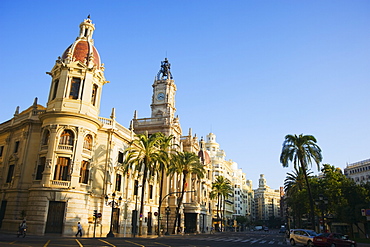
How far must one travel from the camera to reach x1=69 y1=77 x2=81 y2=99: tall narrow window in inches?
1508

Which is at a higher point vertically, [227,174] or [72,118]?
[227,174]

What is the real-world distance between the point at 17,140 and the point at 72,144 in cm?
955

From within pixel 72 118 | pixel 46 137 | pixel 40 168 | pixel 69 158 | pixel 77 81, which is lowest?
pixel 40 168

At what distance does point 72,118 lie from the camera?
1423 inches

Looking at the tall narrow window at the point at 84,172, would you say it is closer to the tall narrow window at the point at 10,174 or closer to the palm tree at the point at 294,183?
the tall narrow window at the point at 10,174

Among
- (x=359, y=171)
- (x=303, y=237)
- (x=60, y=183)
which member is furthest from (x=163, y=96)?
(x=359, y=171)

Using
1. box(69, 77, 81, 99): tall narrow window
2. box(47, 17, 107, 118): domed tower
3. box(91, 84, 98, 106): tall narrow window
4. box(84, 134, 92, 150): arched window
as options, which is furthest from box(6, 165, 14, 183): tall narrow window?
box(91, 84, 98, 106): tall narrow window

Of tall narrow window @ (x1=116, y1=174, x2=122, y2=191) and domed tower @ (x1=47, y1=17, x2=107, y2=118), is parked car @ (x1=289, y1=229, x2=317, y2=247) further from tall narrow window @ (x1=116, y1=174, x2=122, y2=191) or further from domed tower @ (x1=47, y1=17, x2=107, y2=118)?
domed tower @ (x1=47, y1=17, x2=107, y2=118)

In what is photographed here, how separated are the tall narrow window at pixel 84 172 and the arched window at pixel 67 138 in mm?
2993

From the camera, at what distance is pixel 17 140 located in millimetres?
39781

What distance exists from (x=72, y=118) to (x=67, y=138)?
8.01 ft

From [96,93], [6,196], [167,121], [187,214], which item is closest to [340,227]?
[187,214]

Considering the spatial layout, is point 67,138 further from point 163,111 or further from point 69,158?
point 163,111

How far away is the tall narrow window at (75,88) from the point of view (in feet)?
126
